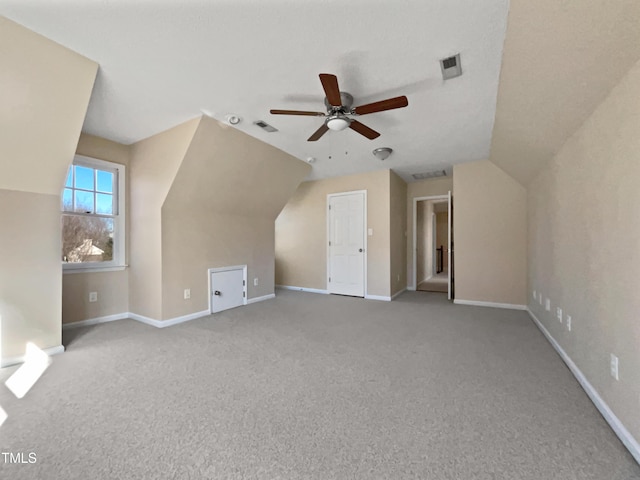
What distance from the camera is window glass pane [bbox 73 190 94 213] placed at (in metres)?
3.44

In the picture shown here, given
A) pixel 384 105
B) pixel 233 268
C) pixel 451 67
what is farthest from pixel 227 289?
pixel 451 67

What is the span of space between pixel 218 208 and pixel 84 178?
1648 millimetres

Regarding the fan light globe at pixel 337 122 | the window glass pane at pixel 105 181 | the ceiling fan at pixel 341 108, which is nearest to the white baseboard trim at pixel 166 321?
the window glass pane at pixel 105 181

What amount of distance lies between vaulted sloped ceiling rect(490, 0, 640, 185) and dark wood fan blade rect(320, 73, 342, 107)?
3.49 feet

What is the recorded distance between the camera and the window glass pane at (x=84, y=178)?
3.46 meters

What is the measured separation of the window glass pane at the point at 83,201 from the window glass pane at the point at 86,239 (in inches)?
4.0

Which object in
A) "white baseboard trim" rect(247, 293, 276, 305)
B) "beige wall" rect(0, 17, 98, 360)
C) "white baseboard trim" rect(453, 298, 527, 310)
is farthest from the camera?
"white baseboard trim" rect(247, 293, 276, 305)

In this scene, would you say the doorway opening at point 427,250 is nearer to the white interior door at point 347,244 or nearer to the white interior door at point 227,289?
the white interior door at point 347,244

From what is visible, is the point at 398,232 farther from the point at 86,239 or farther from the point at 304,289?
the point at 86,239

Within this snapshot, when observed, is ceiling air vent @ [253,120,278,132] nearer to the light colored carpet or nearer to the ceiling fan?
the ceiling fan

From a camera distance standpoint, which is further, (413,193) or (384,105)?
(413,193)

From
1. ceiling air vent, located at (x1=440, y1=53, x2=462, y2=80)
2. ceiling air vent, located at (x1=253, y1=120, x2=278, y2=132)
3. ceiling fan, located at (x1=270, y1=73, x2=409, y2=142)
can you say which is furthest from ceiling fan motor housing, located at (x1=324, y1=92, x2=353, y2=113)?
ceiling air vent, located at (x1=253, y1=120, x2=278, y2=132)

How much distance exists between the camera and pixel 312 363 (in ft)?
7.84

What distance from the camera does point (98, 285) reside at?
3.60 meters
